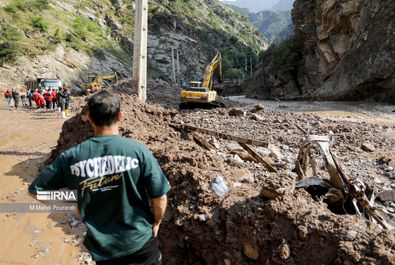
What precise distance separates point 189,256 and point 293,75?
27.1 metres

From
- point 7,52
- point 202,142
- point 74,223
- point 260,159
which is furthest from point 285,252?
point 7,52

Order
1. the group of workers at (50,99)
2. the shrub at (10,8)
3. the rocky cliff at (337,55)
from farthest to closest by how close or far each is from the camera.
A: the shrub at (10,8) < the rocky cliff at (337,55) < the group of workers at (50,99)

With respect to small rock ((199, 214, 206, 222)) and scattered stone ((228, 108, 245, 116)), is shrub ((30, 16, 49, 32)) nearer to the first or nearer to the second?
scattered stone ((228, 108, 245, 116))

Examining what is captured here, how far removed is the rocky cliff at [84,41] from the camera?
21.2 metres

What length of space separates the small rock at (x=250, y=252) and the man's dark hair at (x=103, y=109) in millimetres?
1540

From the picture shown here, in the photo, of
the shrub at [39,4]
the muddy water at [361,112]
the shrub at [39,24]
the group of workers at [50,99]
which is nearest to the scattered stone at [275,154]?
the muddy water at [361,112]

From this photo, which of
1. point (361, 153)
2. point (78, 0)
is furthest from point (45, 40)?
point (361, 153)

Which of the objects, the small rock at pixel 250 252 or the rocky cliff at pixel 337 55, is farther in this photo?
the rocky cliff at pixel 337 55

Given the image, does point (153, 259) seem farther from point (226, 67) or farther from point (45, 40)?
point (226, 67)

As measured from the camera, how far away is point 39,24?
23828 mm

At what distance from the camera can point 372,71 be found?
15070 mm

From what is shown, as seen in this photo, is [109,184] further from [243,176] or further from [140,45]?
[140,45]

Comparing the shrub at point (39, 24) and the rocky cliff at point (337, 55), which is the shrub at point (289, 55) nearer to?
the rocky cliff at point (337, 55)

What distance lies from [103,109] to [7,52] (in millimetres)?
24685
